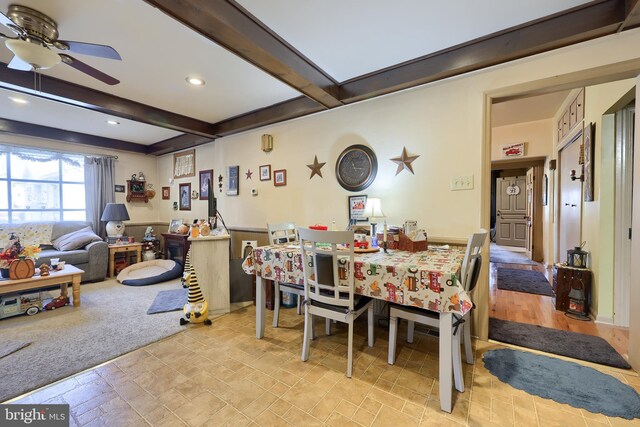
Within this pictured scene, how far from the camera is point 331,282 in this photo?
1841 mm

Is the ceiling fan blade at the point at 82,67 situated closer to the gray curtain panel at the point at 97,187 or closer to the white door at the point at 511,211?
the gray curtain panel at the point at 97,187

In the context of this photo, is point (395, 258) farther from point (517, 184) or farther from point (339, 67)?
point (517, 184)

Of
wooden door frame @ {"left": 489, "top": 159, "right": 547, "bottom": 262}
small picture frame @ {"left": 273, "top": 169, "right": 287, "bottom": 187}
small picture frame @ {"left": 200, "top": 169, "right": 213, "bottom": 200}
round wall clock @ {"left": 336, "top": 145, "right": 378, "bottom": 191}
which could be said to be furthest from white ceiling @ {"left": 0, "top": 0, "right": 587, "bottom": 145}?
wooden door frame @ {"left": 489, "top": 159, "right": 547, "bottom": 262}

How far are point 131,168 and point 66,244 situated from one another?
77.0 inches

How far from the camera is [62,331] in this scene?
2.49 metres

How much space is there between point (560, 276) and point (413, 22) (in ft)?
9.75

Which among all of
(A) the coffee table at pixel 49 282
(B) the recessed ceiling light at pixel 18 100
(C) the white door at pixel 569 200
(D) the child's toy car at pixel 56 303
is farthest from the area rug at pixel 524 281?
(B) the recessed ceiling light at pixel 18 100

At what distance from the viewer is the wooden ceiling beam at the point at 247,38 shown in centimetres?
157

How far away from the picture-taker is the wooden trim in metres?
3.93

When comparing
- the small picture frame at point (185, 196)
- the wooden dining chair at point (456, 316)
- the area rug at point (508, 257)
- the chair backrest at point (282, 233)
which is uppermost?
the small picture frame at point (185, 196)

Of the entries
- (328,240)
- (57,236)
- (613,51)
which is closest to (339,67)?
(328,240)

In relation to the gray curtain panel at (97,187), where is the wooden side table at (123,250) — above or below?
below

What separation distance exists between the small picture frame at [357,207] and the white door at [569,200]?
8.60 ft

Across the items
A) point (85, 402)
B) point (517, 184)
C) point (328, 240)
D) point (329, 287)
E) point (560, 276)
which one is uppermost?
point (517, 184)
